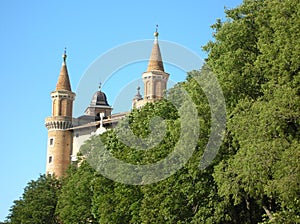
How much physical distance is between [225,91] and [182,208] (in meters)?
6.07

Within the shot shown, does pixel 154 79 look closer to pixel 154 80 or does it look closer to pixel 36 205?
pixel 154 80

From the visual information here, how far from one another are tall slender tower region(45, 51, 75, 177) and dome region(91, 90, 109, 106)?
15.8 meters

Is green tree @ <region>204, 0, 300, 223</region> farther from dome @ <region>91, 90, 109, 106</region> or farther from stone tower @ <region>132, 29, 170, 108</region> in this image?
dome @ <region>91, 90, 109, 106</region>

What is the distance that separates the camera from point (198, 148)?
30094 millimetres

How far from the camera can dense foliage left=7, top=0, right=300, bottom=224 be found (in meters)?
25.4

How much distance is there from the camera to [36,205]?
2739 inches

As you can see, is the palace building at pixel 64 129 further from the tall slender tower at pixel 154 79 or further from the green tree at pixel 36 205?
the green tree at pixel 36 205

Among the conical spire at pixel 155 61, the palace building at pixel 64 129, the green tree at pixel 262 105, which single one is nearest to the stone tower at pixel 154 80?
the conical spire at pixel 155 61

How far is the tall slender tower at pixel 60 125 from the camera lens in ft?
297

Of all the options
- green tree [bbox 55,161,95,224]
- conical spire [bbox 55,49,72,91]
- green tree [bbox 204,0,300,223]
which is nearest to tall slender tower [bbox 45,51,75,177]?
conical spire [bbox 55,49,72,91]

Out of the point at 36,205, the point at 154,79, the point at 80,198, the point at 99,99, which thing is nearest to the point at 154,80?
Answer: the point at 154,79

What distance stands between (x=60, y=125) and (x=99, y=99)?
18.8 metres

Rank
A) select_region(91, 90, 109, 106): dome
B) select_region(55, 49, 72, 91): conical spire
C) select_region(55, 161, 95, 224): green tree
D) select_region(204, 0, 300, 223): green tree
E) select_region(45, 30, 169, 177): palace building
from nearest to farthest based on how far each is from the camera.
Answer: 1. select_region(204, 0, 300, 223): green tree
2. select_region(55, 161, 95, 224): green tree
3. select_region(45, 30, 169, 177): palace building
4. select_region(55, 49, 72, 91): conical spire
5. select_region(91, 90, 109, 106): dome

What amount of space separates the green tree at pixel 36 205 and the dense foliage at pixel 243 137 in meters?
31.0
